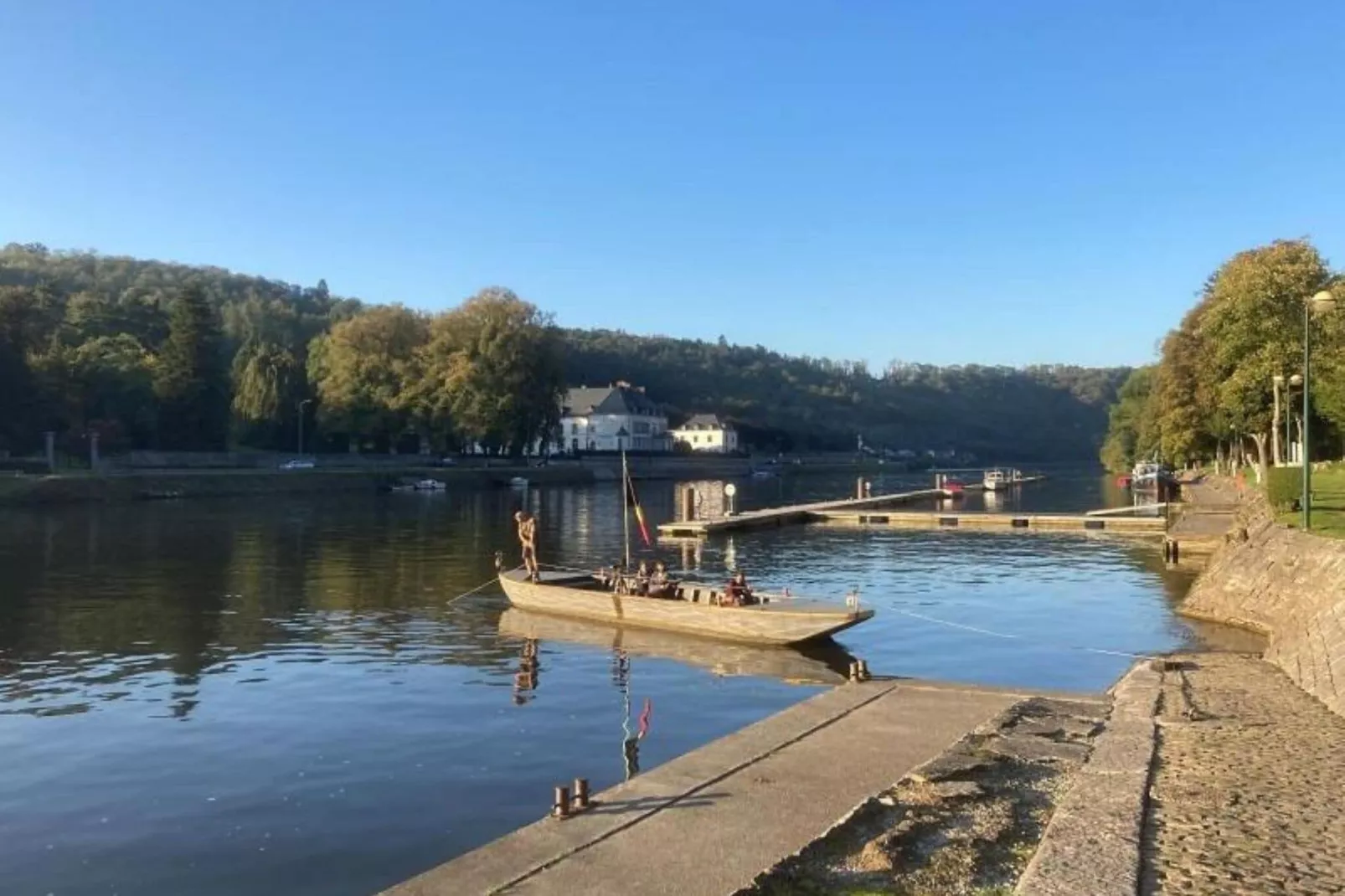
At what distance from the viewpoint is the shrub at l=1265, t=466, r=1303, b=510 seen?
34406 mm

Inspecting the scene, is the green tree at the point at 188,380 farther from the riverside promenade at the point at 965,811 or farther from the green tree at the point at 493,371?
the riverside promenade at the point at 965,811

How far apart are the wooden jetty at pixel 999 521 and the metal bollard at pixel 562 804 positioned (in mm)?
48498

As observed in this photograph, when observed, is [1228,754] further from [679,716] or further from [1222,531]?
[1222,531]

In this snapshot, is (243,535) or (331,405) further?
(331,405)

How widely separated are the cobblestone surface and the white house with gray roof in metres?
158

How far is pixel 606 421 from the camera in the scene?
177875 mm

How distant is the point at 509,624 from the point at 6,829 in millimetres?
15449

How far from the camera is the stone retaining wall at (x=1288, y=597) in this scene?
17.7 metres

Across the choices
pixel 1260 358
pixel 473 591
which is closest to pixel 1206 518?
pixel 1260 358

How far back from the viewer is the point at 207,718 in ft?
60.6

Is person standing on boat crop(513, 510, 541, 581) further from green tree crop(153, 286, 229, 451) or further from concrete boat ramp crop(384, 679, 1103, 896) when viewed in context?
green tree crop(153, 286, 229, 451)

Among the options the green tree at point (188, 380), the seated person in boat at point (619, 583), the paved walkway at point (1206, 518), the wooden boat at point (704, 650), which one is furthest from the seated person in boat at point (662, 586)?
the green tree at point (188, 380)

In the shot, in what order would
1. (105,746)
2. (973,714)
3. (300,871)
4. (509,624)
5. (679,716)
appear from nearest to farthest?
1. (300,871)
2. (973,714)
3. (105,746)
4. (679,716)
5. (509,624)

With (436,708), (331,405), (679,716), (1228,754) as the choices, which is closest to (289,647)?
(436,708)
